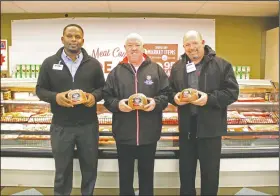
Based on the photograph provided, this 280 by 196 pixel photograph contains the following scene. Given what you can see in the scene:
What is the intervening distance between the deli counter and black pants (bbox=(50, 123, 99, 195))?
339 mm

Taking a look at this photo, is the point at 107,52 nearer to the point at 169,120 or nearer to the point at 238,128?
the point at 169,120

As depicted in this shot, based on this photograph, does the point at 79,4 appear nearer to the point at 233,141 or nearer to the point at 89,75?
the point at 89,75

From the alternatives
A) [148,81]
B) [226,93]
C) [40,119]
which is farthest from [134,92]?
[40,119]

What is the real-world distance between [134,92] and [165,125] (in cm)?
99

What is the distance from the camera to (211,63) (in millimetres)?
2639

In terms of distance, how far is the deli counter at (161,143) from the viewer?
310cm

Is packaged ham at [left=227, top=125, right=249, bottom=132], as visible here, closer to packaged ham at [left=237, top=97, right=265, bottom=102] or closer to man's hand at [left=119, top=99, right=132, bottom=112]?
packaged ham at [left=237, top=97, right=265, bottom=102]

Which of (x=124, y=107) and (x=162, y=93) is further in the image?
(x=162, y=93)

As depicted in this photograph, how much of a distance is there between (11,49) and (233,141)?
398cm

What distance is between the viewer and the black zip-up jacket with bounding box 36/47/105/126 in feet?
8.56

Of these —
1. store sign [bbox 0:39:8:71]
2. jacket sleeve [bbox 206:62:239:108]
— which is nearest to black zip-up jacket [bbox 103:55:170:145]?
jacket sleeve [bbox 206:62:239:108]

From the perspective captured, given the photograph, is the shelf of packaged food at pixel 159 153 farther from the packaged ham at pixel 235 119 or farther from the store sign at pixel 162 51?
the store sign at pixel 162 51

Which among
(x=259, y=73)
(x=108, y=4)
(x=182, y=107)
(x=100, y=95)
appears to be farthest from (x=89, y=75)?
(x=259, y=73)

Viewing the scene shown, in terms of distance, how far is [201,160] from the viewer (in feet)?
8.81
